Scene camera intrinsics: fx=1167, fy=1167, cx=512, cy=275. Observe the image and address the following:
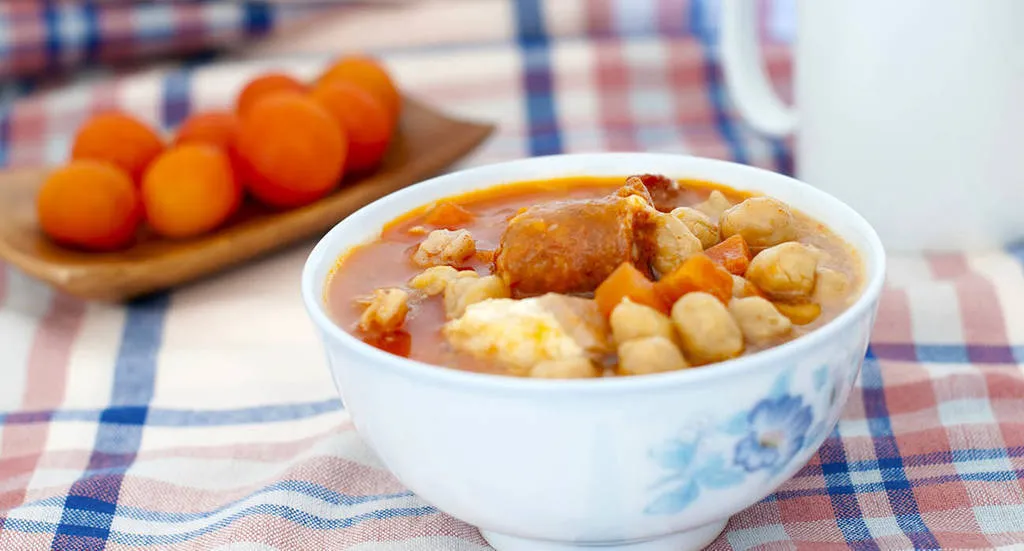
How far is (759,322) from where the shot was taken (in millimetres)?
1159

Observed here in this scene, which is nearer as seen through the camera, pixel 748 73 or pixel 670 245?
pixel 670 245

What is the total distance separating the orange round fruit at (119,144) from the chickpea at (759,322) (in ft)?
4.73

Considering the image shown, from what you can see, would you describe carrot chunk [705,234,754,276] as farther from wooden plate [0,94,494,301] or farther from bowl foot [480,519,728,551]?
wooden plate [0,94,494,301]

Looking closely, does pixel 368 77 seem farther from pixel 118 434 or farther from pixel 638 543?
pixel 638 543

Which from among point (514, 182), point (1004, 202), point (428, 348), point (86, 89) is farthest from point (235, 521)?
point (86, 89)

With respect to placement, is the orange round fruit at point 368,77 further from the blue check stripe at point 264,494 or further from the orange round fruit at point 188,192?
the blue check stripe at point 264,494

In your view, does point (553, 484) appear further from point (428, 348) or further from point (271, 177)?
point (271, 177)

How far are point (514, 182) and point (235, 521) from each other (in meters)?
0.59

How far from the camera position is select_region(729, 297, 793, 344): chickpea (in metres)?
1.16

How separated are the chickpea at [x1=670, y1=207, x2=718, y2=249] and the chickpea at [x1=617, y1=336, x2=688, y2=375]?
0.28m

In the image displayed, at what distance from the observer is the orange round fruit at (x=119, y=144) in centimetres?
222

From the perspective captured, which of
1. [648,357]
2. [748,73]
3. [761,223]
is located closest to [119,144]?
[748,73]

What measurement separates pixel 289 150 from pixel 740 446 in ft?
4.12

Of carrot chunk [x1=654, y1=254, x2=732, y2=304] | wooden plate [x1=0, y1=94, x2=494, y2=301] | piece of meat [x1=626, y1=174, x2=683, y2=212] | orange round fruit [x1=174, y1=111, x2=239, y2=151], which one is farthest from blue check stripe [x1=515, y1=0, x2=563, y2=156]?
carrot chunk [x1=654, y1=254, x2=732, y2=304]
